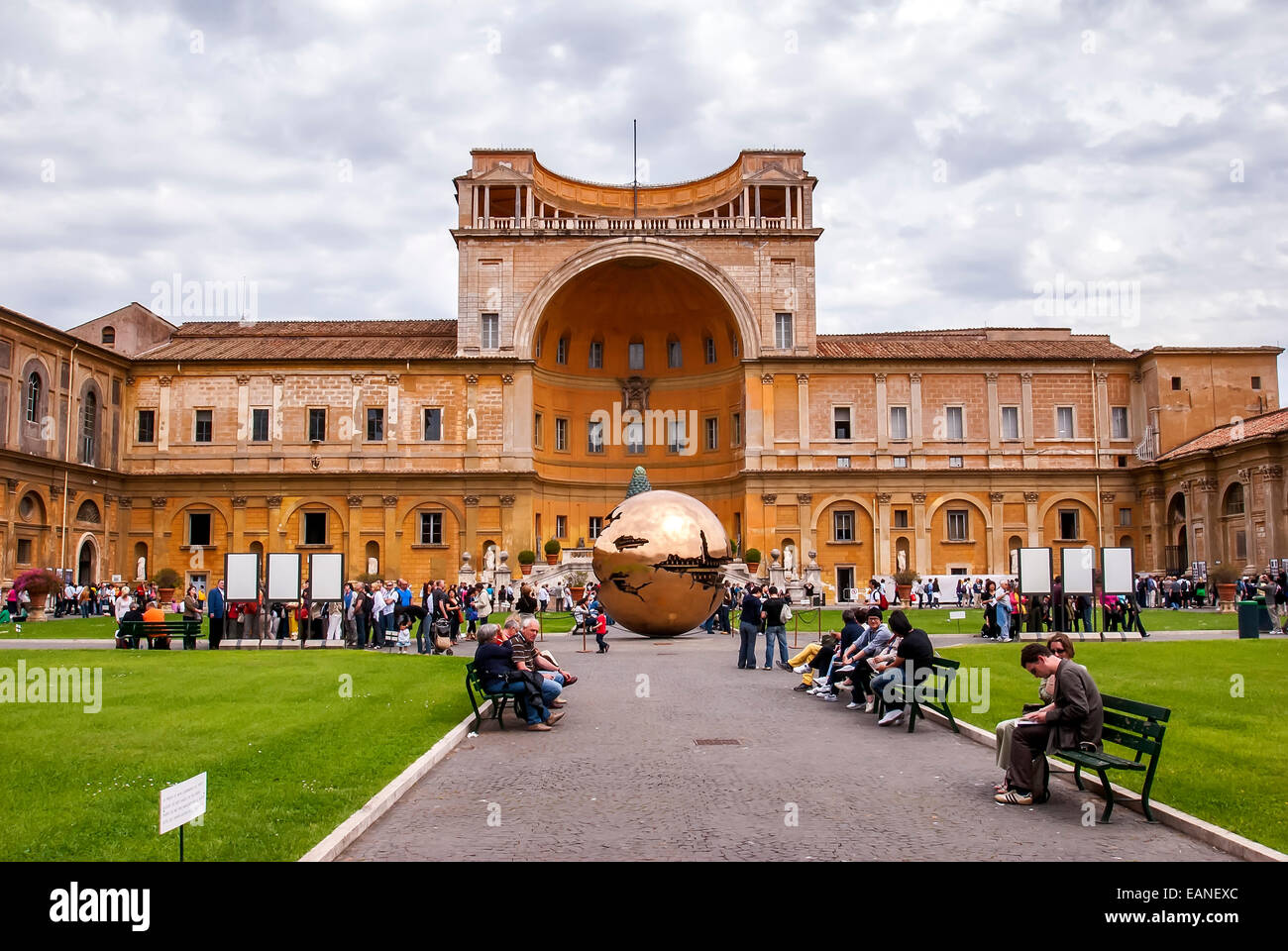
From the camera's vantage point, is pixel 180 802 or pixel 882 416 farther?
pixel 882 416

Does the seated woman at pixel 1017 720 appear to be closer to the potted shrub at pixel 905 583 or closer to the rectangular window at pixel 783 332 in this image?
the potted shrub at pixel 905 583

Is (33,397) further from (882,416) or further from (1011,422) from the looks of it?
(1011,422)

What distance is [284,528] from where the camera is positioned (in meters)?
50.8

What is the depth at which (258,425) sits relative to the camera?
51469mm

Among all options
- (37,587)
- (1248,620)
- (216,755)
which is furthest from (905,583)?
(216,755)

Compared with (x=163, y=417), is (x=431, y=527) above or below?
below

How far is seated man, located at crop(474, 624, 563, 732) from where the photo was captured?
42.1 feet

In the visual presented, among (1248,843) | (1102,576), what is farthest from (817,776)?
(1102,576)

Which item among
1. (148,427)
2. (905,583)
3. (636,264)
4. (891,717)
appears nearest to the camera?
(891,717)

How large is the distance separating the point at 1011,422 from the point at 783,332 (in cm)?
1249

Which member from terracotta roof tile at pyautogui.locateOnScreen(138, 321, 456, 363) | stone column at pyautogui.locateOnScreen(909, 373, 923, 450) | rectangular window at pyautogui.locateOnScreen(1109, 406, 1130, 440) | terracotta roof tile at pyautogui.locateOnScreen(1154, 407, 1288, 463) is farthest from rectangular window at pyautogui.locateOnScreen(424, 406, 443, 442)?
terracotta roof tile at pyautogui.locateOnScreen(1154, 407, 1288, 463)

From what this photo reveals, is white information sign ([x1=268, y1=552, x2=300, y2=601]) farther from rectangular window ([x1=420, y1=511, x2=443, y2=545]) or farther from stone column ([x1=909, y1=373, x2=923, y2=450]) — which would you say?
stone column ([x1=909, y1=373, x2=923, y2=450])

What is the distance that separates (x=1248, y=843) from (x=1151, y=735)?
1.27m
